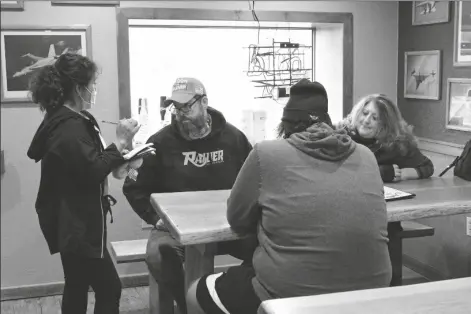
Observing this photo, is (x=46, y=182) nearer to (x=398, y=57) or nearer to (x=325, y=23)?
(x=325, y=23)

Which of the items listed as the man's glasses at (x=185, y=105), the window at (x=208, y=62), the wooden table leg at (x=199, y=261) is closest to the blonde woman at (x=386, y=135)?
the man's glasses at (x=185, y=105)

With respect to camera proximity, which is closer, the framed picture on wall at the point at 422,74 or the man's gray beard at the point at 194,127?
the man's gray beard at the point at 194,127

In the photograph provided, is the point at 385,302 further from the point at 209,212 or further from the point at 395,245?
the point at 395,245

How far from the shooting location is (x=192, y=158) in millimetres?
3209

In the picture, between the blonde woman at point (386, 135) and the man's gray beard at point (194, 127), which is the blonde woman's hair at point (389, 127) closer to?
the blonde woman at point (386, 135)

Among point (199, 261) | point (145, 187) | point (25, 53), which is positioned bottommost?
point (199, 261)

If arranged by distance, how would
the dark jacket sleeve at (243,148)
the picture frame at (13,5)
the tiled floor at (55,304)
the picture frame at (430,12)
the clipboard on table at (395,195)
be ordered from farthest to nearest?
the picture frame at (430,12)
the tiled floor at (55,304)
the picture frame at (13,5)
the dark jacket sleeve at (243,148)
the clipboard on table at (395,195)

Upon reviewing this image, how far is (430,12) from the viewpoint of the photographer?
423 centimetres

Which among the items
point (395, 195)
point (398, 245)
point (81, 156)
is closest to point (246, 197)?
point (81, 156)

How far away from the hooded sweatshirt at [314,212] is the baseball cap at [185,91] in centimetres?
118

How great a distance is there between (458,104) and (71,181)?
264cm

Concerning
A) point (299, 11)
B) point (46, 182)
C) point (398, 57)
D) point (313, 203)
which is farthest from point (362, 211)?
point (398, 57)

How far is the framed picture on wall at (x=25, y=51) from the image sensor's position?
376cm

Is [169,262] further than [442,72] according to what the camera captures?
No
